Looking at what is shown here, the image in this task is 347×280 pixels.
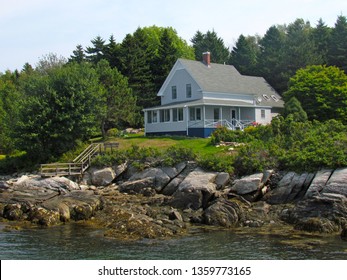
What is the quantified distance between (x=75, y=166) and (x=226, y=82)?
798 inches

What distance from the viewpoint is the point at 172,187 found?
1068 inches

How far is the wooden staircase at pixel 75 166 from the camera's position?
99.9 ft

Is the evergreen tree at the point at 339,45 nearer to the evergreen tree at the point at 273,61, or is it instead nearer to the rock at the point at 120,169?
the evergreen tree at the point at 273,61

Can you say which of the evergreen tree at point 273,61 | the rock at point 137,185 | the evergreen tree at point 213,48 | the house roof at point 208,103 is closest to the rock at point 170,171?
the rock at point 137,185

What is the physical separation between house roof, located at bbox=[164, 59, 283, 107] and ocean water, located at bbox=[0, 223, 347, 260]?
87.0ft

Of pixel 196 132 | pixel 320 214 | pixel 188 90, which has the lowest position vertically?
pixel 320 214

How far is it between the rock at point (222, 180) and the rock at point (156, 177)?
11.0 ft

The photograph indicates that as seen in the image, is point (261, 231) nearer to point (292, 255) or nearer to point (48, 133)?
point (292, 255)

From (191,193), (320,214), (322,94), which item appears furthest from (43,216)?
(322,94)

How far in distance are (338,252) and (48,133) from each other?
79.4 feet

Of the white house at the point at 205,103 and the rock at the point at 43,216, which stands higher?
the white house at the point at 205,103

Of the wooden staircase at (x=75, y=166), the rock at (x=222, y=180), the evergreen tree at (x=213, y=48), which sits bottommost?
the rock at (x=222, y=180)

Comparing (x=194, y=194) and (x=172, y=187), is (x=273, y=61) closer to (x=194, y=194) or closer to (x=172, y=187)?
(x=172, y=187)

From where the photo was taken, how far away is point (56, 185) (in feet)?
92.6
